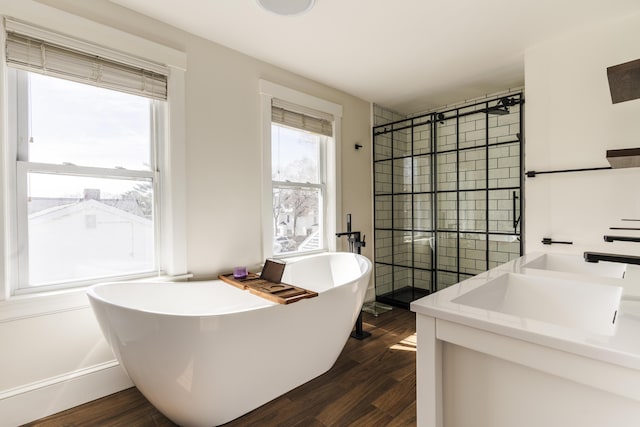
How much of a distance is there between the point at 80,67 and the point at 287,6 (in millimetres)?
1296

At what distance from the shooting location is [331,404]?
1.85m

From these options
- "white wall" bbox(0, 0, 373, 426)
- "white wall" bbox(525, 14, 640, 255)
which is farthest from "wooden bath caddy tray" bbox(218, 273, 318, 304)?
"white wall" bbox(525, 14, 640, 255)

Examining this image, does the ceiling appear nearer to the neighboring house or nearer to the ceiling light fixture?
the ceiling light fixture

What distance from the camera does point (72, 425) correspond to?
1677 millimetres

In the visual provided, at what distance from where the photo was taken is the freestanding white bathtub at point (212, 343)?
4.55 ft

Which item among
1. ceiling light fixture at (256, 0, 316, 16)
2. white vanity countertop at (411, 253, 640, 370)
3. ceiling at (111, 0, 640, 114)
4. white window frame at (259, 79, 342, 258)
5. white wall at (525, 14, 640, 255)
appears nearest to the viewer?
white vanity countertop at (411, 253, 640, 370)

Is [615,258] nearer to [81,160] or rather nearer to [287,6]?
[287,6]

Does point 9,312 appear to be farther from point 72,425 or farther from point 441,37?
point 441,37

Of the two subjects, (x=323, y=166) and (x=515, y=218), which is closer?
(x=515, y=218)

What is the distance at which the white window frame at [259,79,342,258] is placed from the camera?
2.75 m

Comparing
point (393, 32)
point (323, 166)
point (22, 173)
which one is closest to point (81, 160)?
point (22, 173)

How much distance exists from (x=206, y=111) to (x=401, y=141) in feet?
7.88

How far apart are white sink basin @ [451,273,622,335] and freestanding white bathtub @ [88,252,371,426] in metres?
0.98

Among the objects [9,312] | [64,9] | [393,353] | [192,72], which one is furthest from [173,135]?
[393,353]
